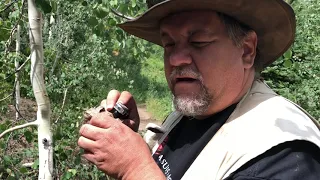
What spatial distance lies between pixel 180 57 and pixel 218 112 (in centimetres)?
28

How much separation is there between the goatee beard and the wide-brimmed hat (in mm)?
243

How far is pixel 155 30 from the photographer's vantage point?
6.70ft

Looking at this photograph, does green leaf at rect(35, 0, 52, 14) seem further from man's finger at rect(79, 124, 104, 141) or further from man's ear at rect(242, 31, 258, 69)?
man's ear at rect(242, 31, 258, 69)

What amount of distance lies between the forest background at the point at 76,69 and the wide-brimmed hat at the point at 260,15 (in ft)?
2.57

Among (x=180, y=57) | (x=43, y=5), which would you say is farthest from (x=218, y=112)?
(x=43, y=5)

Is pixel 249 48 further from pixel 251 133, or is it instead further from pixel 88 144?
pixel 88 144

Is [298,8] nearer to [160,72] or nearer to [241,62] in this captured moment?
[160,72]

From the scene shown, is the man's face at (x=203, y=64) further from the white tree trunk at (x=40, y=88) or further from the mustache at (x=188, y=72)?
the white tree trunk at (x=40, y=88)

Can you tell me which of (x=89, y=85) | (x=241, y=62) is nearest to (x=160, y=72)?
(x=89, y=85)

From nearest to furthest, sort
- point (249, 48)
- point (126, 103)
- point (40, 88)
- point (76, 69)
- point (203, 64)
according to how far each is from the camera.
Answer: point (203, 64) → point (249, 48) → point (126, 103) → point (40, 88) → point (76, 69)

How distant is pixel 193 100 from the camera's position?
1.63m

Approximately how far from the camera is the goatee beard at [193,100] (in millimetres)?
1604

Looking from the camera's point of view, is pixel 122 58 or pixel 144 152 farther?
pixel 122 58

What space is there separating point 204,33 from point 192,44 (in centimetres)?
6
